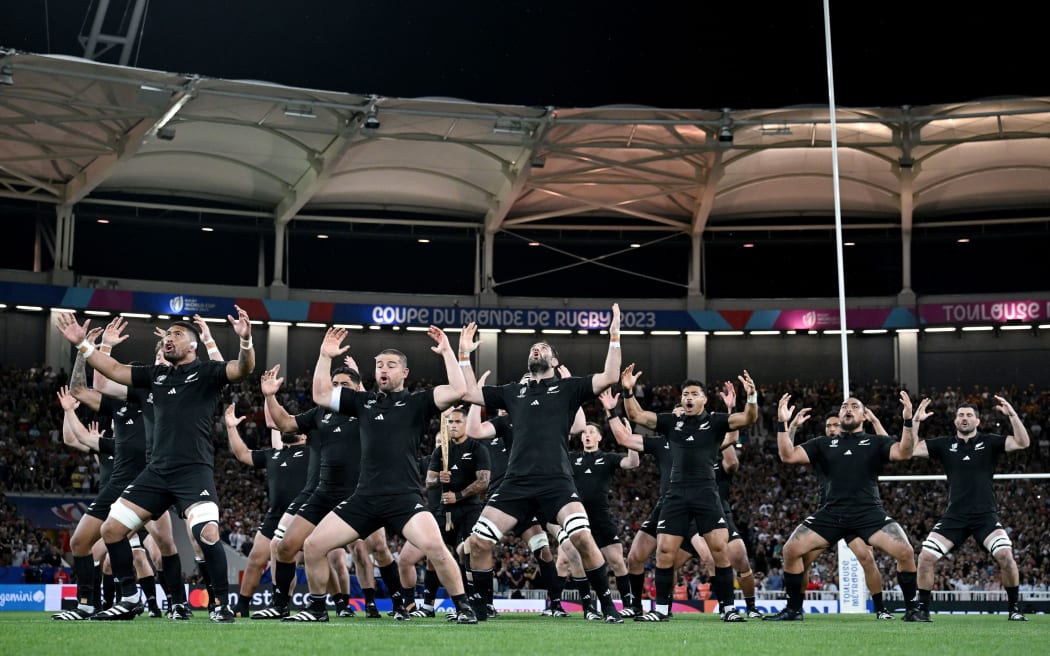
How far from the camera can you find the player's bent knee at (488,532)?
1309 centimetres

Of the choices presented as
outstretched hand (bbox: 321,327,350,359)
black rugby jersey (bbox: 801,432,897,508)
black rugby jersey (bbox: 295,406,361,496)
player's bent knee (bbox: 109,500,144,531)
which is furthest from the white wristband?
black rugby jersey (bbox: 801,432,897,508)

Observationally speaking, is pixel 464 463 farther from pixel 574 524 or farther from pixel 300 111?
pixel 300 111

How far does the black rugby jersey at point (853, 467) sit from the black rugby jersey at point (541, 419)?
11.9 ft

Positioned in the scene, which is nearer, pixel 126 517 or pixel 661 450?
pixel 126 517

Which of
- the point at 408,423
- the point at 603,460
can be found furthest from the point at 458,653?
the point at 603,460

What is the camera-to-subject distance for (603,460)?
17797mm

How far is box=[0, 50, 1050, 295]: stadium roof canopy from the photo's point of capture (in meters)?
33.4

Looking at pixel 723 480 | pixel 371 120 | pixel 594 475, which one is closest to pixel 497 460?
pixel 594 475

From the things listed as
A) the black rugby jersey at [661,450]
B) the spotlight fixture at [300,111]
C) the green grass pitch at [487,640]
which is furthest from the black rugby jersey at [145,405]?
the spotlight fixture at [300,111]

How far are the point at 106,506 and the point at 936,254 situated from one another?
121 feet

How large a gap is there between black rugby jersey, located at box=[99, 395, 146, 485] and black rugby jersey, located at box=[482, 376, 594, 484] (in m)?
3.91

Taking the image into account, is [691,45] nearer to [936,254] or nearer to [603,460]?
[936,254]

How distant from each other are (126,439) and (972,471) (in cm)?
1002

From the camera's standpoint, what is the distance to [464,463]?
17.7 metres
